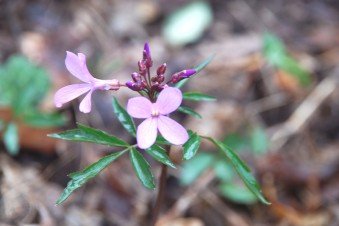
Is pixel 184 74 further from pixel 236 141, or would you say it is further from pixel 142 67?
pixel 236 141

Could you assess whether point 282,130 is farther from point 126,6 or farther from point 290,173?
point 126,6

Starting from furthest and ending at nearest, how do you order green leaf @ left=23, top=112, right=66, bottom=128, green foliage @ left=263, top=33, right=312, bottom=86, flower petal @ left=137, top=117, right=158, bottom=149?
green foliage @ left=263, top=33, right=312, bottom=86 → green leaf @ left=23, top=112, right=66, bottom=128 → flower petal @ left=137, top=117, right=158, bottom=149

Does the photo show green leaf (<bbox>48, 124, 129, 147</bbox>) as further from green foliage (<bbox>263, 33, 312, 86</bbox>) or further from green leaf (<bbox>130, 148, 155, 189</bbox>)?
green foliage (<bbox>263, 33, 312, 86</bbox>)

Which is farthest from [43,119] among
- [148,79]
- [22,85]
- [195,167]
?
[148,79]

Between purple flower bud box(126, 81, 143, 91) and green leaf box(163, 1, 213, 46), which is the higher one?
purple flower bud box(126, 81, 143, 91)

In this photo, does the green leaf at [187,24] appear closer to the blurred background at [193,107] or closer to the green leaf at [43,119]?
the blurred background at [193,107]

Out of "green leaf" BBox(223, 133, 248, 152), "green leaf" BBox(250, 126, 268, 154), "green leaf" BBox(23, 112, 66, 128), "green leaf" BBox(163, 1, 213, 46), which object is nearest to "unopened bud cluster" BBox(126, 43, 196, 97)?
"green leaf" BBox(23, 112, 66, 128)

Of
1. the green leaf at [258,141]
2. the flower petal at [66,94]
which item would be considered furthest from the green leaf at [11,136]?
the green leaf at [258,141]
